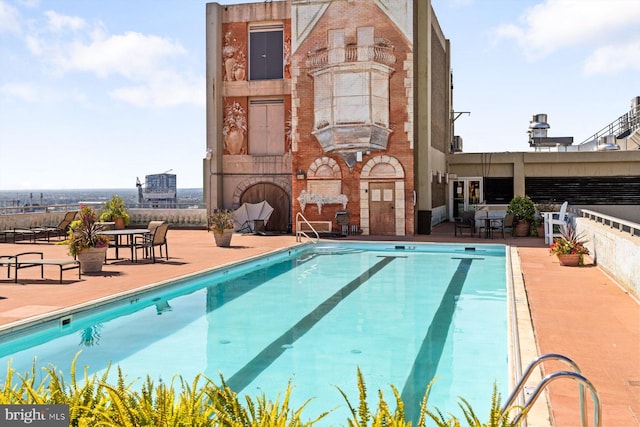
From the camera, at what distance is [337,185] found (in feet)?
72.3

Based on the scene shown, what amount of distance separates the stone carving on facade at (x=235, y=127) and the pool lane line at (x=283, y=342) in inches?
521

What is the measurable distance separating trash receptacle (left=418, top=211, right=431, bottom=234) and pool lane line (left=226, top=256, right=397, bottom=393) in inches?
378

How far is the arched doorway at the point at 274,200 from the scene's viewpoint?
24656 millimetres

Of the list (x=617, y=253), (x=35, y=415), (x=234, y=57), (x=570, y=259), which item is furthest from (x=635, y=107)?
(x=35, y=415)

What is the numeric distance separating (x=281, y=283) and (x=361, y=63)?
10530 millimetres

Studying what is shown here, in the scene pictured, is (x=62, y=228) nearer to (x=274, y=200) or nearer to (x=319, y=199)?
(x=274, y=200)

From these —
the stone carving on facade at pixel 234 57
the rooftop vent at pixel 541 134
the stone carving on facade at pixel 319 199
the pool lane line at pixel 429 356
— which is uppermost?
the stone carving on facade at pixel 234 57

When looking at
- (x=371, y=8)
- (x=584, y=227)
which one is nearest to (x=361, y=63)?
(x=371, y=8)

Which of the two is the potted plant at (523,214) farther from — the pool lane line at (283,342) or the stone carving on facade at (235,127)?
the stone carving on facade at (235,127)

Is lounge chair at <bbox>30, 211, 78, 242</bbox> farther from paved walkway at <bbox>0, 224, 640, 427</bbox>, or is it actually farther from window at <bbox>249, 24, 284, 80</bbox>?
window at <bbox>249, 24, 284, 80</bbox>

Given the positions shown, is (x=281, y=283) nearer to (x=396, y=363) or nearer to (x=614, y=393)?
(x=396, y=363)

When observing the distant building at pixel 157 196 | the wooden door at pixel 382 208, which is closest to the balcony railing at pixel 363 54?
the wooden door at pixel 382 208

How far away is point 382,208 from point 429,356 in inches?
567

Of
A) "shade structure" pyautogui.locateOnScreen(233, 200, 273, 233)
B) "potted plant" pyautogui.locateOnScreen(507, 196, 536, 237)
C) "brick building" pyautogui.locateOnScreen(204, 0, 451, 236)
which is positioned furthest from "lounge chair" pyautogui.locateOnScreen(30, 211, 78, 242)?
"potted plant" pyautogui.locateOnScreen(507, 196, 536, 237)
